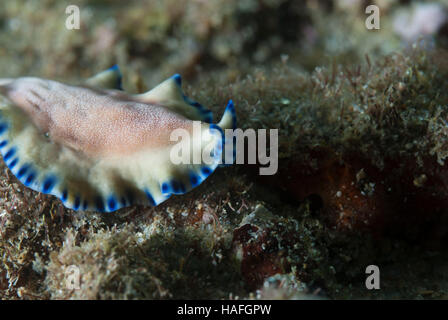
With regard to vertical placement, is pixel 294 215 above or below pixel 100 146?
below

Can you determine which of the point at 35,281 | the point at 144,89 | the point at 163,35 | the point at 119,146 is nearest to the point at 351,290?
the point at 119,146

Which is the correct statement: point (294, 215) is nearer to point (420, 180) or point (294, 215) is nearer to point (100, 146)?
point (420, 180)

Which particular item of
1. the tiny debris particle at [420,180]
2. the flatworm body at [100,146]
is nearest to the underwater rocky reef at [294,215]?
the tiny debris particle at [420,180]

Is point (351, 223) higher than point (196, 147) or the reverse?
the reverse

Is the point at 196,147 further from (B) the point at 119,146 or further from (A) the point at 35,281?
(A) the point at 35,281

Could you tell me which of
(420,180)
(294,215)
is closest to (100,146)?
(294,215)

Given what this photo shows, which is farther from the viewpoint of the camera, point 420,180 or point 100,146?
point 420,180

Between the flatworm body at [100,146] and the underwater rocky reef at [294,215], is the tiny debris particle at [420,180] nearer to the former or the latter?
the underwater rocky reef at [294,215]

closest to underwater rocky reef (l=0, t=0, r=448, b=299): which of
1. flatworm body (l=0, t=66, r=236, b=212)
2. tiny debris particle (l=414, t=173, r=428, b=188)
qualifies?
tiny debris particle (l=414, t=173, r=428, b=188)

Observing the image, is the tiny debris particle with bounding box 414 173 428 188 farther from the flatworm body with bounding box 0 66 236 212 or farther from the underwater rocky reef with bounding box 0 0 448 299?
the flatworm body with bounding box 0 66 236 212
